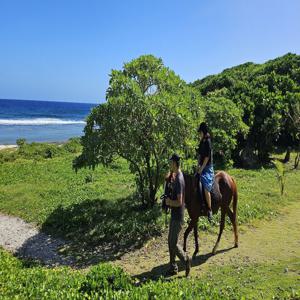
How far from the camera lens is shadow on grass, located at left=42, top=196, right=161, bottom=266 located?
40.0ft

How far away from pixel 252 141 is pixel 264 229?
45.2 feet

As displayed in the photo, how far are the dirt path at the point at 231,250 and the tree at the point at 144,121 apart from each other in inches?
111

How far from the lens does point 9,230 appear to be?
15.0 metres

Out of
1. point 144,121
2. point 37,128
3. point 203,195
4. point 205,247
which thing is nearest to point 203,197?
point 203,195

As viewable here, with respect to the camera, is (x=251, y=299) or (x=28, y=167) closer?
(x=251, y=299)

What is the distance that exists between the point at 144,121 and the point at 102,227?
12.6ft

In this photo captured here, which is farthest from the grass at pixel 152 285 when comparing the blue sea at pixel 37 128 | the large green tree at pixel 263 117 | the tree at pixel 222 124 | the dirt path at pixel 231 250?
the blue sea at pixel 37 128

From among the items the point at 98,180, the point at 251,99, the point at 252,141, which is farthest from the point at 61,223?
the point at 251,99

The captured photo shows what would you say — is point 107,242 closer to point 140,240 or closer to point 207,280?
point 140,240

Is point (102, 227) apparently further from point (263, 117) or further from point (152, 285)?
point (263, 117)

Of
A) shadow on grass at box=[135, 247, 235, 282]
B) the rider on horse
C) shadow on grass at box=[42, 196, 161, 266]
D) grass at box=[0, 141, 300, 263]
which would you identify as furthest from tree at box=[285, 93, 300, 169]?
the rider on horse

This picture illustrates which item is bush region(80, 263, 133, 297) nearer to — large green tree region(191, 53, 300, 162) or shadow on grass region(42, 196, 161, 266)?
shadow on grass region(42, 196, 161, 266)

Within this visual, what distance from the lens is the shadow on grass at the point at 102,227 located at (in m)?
12.2

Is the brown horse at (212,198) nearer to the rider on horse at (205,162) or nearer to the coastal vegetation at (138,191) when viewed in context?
the rider on horse at (205,162)
